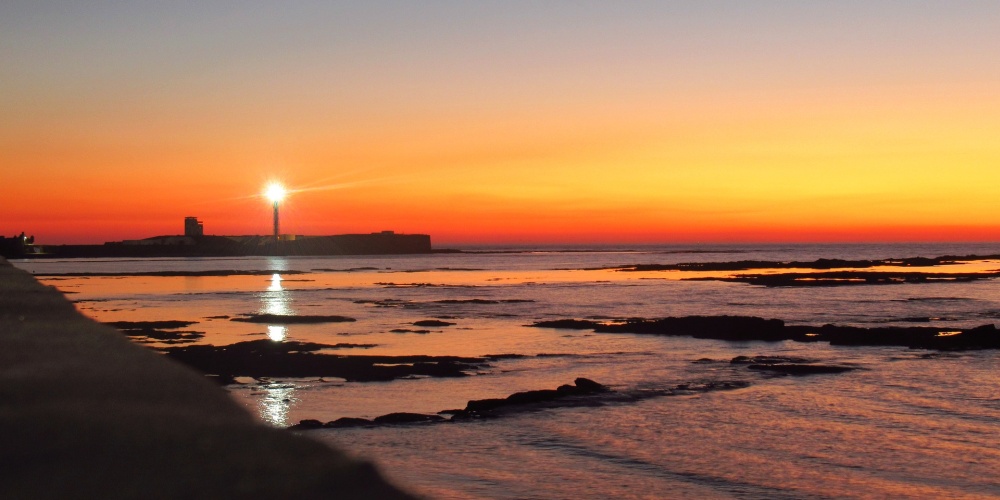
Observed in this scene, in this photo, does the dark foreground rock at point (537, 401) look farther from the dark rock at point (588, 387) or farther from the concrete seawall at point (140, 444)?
the concrete seawall at point (140, 444)

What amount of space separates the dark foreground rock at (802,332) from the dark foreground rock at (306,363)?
32.8 feet

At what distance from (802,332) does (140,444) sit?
25335mm

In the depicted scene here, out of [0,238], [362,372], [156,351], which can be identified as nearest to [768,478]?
[362,372]

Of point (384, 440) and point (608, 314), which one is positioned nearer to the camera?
point (384, 440)

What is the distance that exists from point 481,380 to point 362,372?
121 inches

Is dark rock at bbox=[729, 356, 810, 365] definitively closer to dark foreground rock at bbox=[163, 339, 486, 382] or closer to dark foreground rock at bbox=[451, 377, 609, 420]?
Answer: dark foreground rock at bbox=[451, 377, 609, 420]

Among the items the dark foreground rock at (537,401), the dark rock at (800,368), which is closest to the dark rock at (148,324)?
the dark foreground rock at (537,401)

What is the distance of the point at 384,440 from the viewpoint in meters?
14.1

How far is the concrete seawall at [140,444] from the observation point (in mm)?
9297

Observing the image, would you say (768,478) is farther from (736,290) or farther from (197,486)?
(736,290)

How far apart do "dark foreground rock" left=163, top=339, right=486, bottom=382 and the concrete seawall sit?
3.32 meters

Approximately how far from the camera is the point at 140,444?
36.3ft

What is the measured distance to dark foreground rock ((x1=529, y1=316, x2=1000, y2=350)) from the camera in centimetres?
2722

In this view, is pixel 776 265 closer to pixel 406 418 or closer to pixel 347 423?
pixel 406 418
